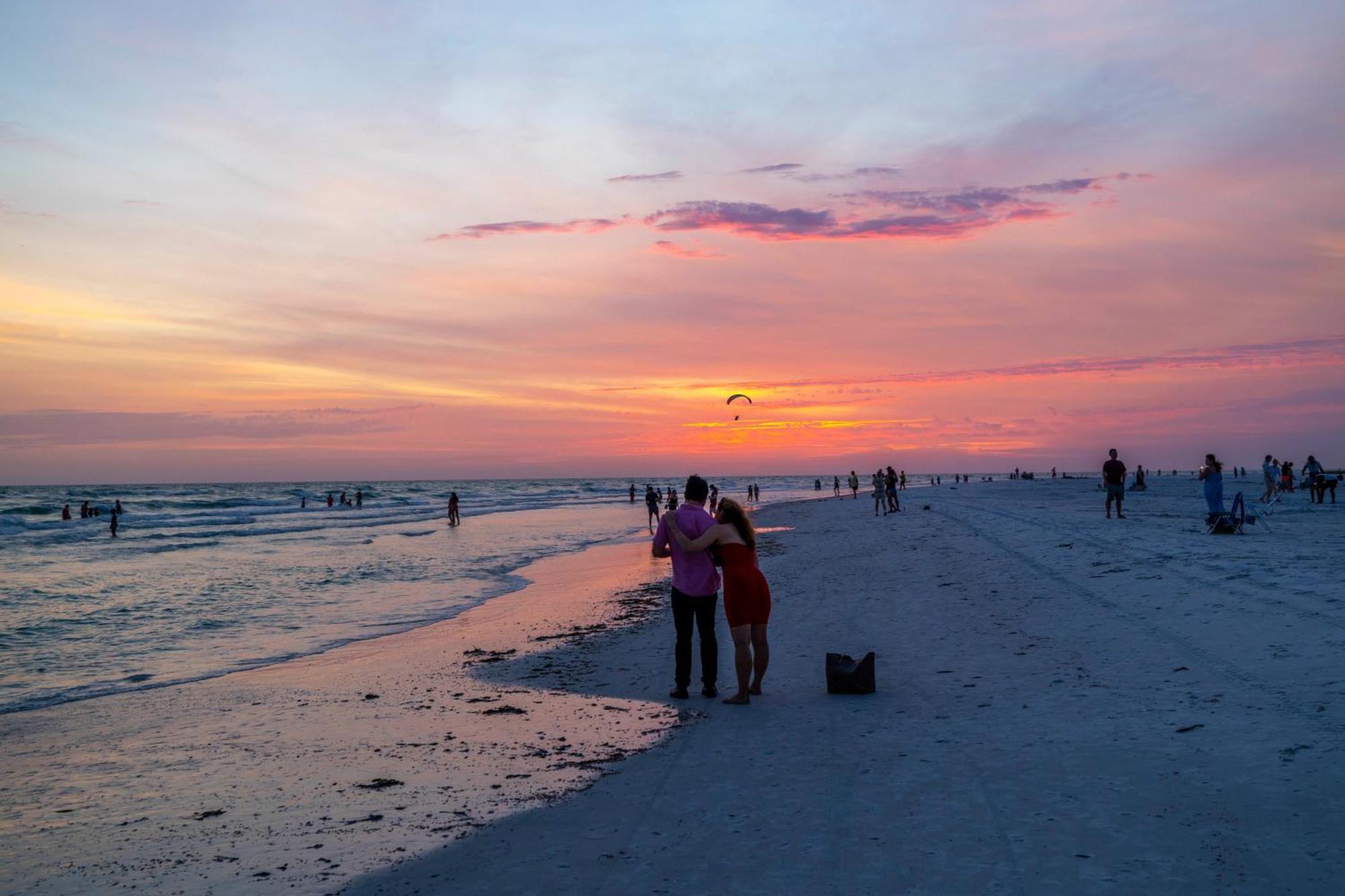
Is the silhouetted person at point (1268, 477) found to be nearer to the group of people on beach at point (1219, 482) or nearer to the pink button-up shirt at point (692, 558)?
the group of people on beach at point (1219, 482)

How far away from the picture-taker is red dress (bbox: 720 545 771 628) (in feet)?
26.8

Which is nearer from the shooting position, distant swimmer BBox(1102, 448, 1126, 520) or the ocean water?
the ocean water

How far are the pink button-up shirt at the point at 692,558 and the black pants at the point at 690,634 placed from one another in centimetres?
10

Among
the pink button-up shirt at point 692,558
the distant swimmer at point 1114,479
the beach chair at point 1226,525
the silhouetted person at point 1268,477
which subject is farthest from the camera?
the silhouetted person at point 1268,477

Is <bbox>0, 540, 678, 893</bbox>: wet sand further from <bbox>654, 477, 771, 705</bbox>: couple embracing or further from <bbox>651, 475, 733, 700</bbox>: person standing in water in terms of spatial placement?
<bbox>654, 477, 771, 705</bbox>: couple embracing

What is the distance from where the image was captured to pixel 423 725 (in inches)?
320

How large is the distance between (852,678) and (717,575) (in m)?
1.61

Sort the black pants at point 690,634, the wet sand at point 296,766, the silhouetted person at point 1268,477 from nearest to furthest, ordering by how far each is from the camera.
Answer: the wet sand at point 296,766, the black pants at point 690,634, the silhouetted person at point 1268,477

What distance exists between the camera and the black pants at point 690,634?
28.0 ft

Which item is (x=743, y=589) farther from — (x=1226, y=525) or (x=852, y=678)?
(x=1226, y=525)

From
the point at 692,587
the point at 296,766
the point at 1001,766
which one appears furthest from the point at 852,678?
the point at 296,766

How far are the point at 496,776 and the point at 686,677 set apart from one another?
273cm

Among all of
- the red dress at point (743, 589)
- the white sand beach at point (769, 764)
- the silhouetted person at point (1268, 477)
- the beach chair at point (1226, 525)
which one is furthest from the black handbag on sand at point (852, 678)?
the silhouetted person at point (1268, 477)

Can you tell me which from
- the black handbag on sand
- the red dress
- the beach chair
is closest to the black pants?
the red dress
